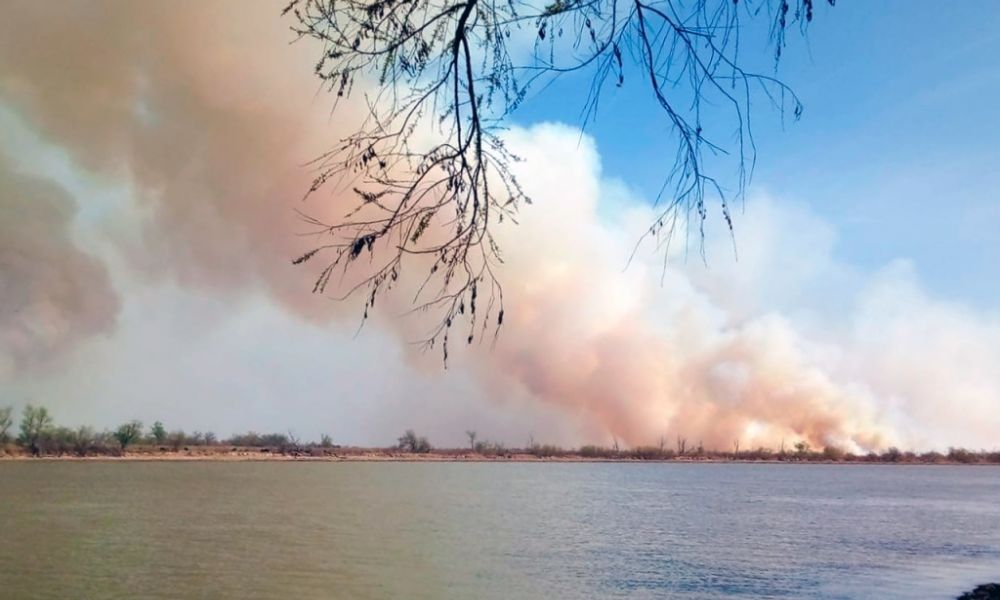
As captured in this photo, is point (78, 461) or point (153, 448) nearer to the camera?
point (78, 461)

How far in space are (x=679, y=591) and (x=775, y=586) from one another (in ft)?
11.6

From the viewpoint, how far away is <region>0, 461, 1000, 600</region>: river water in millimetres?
24203

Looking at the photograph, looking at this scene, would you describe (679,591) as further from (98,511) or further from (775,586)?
(98,511)

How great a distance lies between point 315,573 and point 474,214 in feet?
77.4

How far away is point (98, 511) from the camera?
44.2 meters

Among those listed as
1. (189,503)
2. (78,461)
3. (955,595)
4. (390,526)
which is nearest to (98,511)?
(189,503)

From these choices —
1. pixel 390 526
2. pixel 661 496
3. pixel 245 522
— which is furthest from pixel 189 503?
pixel 661 496

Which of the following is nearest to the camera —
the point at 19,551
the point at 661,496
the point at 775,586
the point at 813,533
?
the point at 775,586

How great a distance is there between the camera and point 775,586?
26125 mm

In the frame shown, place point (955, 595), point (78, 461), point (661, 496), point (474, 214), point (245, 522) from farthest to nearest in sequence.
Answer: point (78, 461)
point (661, 496)
point (245, 522)
point (955, 595)
point (474, 214)

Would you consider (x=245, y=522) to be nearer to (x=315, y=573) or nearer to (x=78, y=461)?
(x=315, y=573)

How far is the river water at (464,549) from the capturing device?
24203 millimetres

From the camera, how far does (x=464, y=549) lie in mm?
32938

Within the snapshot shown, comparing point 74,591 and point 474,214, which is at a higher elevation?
point 474,214
